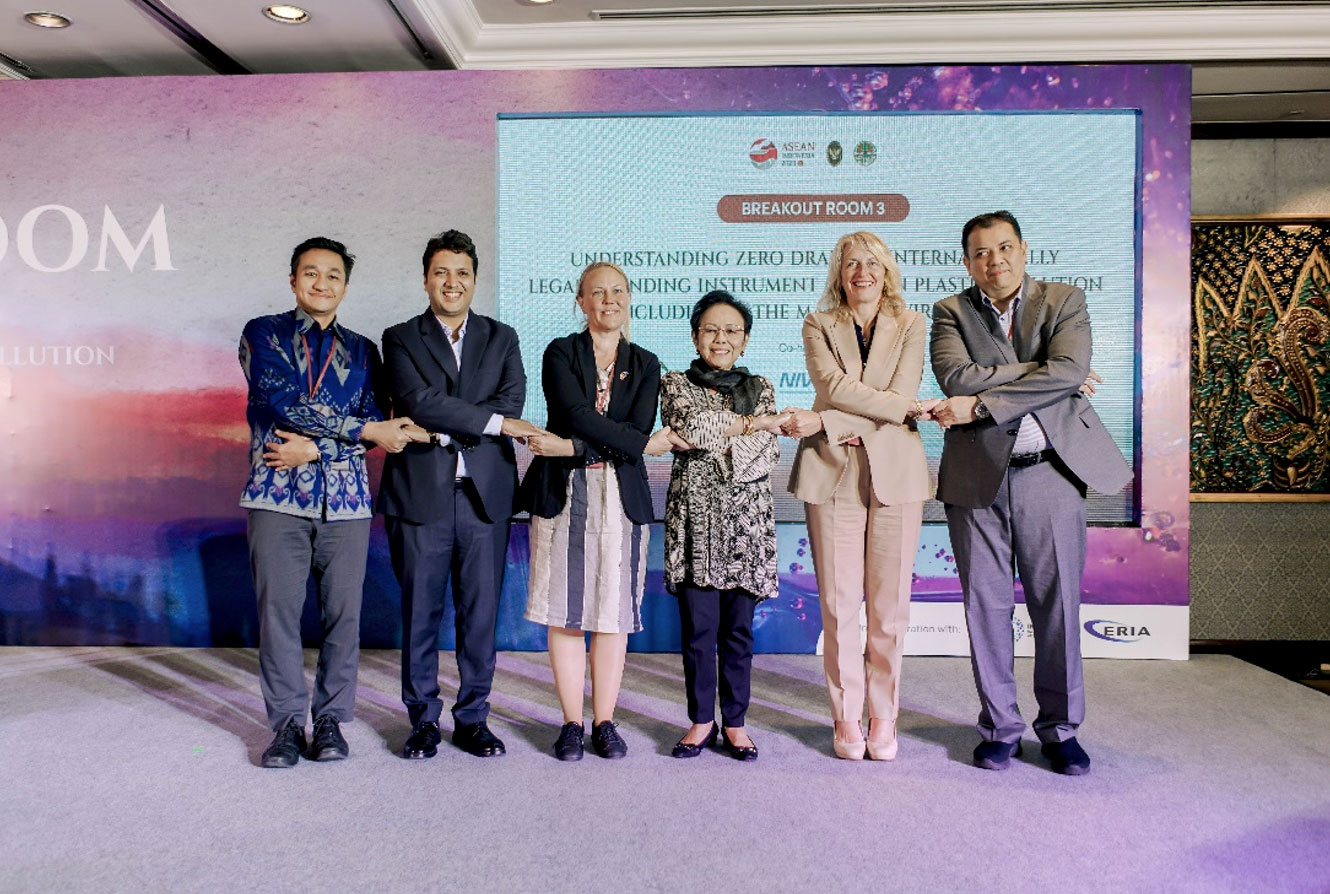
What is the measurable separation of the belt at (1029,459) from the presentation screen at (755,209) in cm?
171

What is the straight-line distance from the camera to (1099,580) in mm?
4816

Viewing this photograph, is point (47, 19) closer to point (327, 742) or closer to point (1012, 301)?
point (327, 742)

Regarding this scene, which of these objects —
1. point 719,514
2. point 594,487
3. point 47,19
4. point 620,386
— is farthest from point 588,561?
point 47,19

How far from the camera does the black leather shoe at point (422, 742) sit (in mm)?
3133

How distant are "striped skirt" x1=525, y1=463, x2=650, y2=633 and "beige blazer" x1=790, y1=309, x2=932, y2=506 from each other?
2.08 feet

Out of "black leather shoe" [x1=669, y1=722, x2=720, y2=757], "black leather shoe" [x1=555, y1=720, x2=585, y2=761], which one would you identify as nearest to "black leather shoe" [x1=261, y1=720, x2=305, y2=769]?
"black leather shoe" [x1=555, y1=720, x2=585, y2=761]

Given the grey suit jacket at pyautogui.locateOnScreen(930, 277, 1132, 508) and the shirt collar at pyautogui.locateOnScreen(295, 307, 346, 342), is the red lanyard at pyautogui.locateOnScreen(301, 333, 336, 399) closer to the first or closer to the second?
the shirt collar at pyautogui.locateOnScreen(295, 307, 346, 342)

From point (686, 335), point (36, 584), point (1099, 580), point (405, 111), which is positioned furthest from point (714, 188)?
point (36, 584)

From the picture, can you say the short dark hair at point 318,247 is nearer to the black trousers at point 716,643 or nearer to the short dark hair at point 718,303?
the short dark hair at point 718,303

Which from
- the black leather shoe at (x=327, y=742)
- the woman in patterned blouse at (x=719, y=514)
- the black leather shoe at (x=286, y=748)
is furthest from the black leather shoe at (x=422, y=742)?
the woman in patterned blouse at (x=719, y=514)

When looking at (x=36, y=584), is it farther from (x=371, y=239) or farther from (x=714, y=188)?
(x=714, y=188)

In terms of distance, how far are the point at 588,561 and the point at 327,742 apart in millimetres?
1078

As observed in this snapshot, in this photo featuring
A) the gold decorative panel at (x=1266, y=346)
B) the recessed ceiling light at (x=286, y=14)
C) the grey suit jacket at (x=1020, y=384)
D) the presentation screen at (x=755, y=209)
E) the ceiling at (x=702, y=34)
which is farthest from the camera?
the gold decorative panel at (x=1266, y=346)

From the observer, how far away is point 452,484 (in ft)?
10.4
